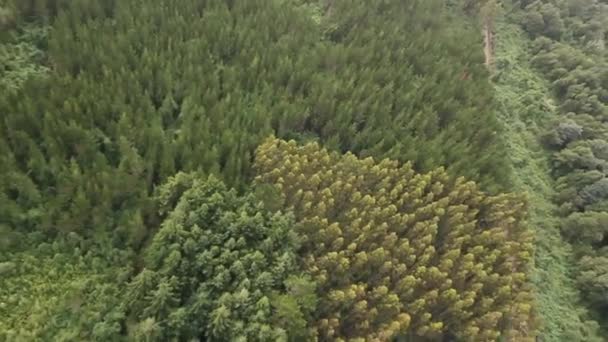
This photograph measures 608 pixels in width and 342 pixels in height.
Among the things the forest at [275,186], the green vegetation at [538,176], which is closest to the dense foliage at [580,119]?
the forest at [275,186]

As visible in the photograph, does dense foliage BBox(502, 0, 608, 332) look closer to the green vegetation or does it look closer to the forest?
the forest

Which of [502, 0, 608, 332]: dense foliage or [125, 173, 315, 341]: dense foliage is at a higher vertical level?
[502, 0, 608, 332]: dense foliage

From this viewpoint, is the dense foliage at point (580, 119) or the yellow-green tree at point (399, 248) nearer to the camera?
the yellow-green tree at point (399, 248)

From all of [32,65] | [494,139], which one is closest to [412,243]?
[494,139]

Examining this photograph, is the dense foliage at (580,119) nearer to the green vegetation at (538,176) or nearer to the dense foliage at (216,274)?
the green vegetation at (538,176)

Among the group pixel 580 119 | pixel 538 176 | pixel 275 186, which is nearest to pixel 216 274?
pixel 275 186

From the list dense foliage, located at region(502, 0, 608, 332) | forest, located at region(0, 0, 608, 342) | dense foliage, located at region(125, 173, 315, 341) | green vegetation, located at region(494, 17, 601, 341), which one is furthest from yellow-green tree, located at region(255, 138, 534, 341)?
dense foliage, located at region(502, 0, 608, 332)
